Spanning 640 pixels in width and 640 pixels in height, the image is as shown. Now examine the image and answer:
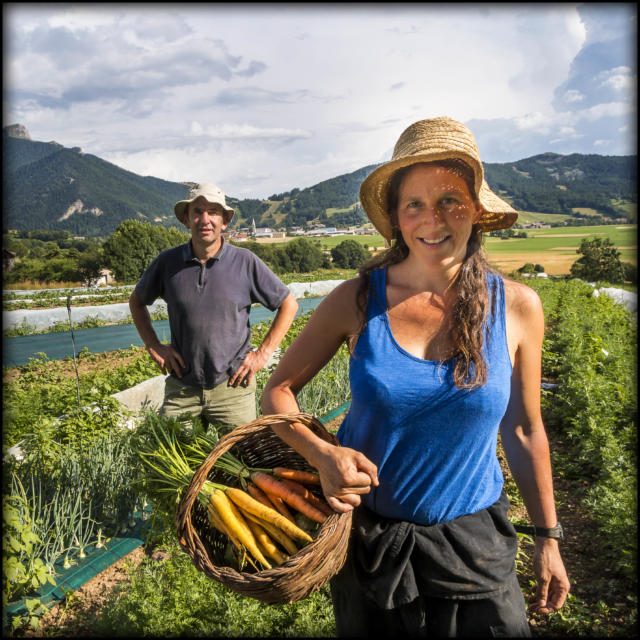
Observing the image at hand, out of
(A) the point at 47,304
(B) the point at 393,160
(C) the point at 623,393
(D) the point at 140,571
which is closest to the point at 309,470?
(B) the point at 393,160

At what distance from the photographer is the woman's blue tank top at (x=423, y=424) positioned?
1.04 meters

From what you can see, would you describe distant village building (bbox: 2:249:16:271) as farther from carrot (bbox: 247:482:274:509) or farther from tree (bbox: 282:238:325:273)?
tree (bbox: 282:238:325:273)

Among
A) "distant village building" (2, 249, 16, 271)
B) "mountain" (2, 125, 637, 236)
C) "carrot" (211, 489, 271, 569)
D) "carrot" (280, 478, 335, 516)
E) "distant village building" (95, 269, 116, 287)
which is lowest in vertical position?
"carrot" (211, 489, 271, 569)

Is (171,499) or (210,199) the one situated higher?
(210,199)

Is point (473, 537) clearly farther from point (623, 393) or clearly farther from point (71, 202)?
point (71, 202)

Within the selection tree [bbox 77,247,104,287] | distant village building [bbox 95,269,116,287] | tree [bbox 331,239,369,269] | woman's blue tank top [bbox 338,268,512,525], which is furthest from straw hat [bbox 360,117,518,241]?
tree [bbox 331,239,369,269]

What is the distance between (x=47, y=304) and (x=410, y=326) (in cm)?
2256

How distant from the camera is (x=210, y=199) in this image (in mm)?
2768

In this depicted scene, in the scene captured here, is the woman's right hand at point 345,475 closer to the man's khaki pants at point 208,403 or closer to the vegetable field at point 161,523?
the vegetable field at point 161,523

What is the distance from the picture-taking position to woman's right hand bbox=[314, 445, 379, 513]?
1001 mm

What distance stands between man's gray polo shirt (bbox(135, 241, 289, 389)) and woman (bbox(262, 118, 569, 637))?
1600 mm

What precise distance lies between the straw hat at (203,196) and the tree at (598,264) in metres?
40.3

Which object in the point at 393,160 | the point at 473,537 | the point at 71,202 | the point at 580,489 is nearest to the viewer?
the point at 473,537

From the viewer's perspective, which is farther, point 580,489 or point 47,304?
point 47,304
